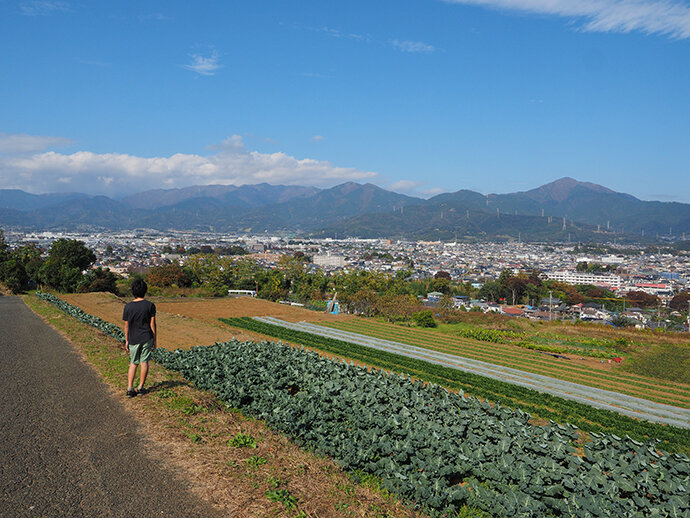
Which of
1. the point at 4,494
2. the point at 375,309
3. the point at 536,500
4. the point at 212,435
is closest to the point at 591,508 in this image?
the point at 536,500

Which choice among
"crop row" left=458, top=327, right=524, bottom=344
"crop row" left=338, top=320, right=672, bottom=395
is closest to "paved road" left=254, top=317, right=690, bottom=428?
"crop row" left=338, top=320, right=672, bottom=395

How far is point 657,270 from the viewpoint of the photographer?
135m

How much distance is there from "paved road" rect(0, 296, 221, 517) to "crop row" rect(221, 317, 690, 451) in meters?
7.65

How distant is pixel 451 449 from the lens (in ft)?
16.5

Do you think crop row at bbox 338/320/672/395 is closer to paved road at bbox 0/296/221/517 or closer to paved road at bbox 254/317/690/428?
paved road at bbox 254/317/690/428

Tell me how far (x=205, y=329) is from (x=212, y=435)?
20123mm

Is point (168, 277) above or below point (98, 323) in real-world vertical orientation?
below

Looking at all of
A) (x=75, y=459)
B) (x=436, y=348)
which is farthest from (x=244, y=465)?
(x=436, y=348)

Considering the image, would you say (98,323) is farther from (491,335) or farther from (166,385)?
(491,335)

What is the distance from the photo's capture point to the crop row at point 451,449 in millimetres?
4383

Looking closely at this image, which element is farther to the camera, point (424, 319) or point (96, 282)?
point (96, 282)

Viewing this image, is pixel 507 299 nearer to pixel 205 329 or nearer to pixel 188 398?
pixel 205 329

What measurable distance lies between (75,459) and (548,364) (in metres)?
21.5

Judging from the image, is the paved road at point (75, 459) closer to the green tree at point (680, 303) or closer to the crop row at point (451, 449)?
the crop row at point (451, 449)
